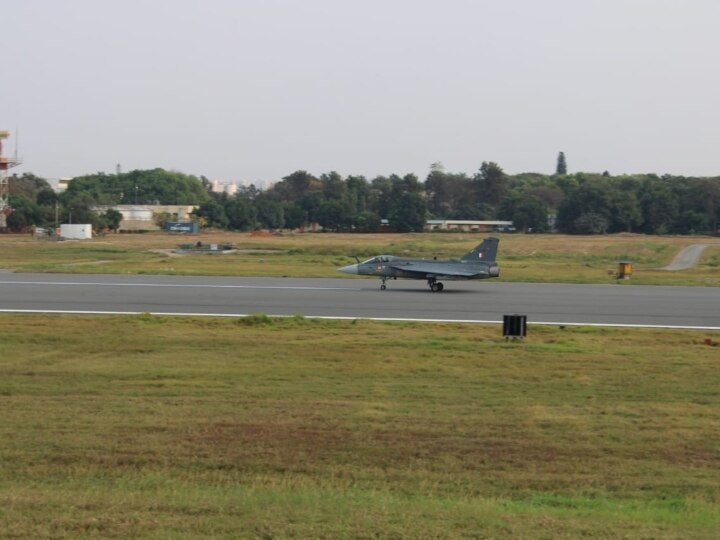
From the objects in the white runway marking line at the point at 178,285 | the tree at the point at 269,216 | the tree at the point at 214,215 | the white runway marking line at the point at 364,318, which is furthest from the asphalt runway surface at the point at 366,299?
the tree at the point at 269,216

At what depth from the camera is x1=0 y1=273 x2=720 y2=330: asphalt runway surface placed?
90.3 ft

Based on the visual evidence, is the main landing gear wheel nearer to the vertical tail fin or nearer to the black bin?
the vertical tail fin

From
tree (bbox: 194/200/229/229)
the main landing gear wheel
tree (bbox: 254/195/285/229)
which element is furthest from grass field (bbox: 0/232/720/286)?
tree (bbox: 254/195/285/229)

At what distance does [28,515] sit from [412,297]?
88.0ft

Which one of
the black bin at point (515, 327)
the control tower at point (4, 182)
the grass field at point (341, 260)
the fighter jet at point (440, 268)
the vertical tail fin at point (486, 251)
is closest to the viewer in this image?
the black bin at point (515, 327)

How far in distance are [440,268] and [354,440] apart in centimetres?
2609

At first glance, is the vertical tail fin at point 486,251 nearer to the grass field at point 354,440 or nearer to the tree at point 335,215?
the grass field at point 354,440

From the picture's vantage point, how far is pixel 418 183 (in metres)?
160

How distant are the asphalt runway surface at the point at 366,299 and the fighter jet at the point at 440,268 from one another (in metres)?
0.66

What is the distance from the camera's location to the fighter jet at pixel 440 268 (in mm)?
36125

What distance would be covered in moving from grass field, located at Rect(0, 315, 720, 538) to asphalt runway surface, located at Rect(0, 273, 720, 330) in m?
7.65

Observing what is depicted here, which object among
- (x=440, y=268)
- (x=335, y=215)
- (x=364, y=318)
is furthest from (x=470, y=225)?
(x=364, y=318)

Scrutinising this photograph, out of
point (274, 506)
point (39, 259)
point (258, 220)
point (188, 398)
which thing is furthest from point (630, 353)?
point (258, 220)

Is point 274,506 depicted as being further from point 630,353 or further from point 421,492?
point 630,353
